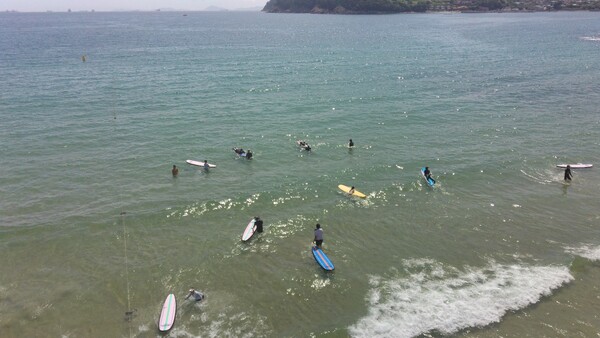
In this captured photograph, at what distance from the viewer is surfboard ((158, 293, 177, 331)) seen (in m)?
19.6

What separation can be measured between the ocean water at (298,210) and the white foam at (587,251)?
117 millimetres

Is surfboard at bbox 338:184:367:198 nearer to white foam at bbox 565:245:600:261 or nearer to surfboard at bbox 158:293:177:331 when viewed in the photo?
white foam at bbox 565:245:600:261

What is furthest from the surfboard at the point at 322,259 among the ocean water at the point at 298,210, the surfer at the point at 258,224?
the surfer at the point at 258,224

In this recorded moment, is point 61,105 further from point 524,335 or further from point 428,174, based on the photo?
point 524,335

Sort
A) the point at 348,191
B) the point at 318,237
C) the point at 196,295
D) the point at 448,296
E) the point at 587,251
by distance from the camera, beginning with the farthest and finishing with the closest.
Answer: the point at 348,191, the point at 318,237, the point at 587,251, the point at 448,296, the point at 196,295

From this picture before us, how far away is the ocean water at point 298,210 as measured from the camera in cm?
2084

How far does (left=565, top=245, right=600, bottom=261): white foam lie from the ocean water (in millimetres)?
117

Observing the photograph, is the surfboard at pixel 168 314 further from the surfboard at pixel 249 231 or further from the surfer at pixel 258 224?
the surfer at pixel 258 224

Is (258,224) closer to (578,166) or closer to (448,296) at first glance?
(448,296)

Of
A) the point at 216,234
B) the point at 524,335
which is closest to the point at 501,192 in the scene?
the point at 524,335

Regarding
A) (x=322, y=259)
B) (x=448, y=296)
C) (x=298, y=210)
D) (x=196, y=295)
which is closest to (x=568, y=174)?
(x=448, y=296)

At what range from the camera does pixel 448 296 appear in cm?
2173

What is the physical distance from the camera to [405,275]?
23531 mm

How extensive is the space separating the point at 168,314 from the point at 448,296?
15.1 metres
